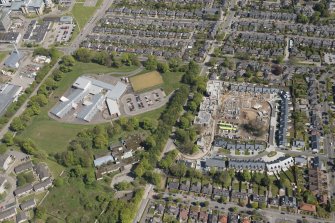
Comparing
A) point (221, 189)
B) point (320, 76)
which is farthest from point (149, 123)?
point (320, 76)

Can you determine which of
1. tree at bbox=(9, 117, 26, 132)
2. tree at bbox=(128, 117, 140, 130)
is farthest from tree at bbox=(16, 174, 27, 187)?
tree at bbox=(128, 117, 140, 130)

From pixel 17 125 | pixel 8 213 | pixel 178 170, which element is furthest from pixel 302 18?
pixel 8 213

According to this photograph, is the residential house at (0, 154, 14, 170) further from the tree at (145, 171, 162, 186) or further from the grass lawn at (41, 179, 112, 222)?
the tree at (145, 171, 162, 186)

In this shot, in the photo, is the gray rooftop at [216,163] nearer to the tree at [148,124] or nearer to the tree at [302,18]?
the tree at [148,124]

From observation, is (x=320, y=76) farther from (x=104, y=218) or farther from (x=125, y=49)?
(x=104, y=218)

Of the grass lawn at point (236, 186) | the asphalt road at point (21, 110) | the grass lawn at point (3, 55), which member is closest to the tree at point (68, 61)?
the asphalt road at point (21, 110)

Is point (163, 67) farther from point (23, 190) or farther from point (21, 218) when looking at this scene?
point (21, 218)
